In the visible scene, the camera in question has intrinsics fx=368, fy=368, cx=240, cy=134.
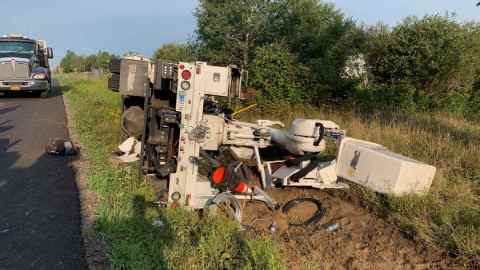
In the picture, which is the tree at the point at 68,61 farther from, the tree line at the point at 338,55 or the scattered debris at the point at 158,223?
the scattered debris at the point at 158,223

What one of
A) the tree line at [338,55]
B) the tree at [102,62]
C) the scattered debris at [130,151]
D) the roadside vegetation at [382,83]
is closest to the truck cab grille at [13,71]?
the roadside vegetation at [382,83]

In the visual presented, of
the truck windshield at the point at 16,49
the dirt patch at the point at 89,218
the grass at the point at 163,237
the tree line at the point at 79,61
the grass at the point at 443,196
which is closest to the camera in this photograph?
the grass at the point at 163,237

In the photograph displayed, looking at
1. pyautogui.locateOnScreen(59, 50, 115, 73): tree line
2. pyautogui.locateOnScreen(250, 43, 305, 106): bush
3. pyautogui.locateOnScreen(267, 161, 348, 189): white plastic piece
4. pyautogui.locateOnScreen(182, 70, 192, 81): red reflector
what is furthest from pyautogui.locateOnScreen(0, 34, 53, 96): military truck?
pyautogui.locateOnScreen(59, 50, 115, 73): tree line

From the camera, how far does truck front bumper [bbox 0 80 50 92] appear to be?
Answer: 14109 millimetres

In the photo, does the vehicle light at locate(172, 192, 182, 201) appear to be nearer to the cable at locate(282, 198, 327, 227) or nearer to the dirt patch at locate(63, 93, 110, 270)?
the dirt patch at locate(63, 93, 110, 270)

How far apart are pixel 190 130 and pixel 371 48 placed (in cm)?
1352

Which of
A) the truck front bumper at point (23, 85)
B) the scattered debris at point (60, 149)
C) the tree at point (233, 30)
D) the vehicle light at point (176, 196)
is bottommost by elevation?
the scattered debris at point (60, 149)

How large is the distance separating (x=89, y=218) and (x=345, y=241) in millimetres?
2527

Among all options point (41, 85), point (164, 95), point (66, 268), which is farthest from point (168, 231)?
point (41, 85)

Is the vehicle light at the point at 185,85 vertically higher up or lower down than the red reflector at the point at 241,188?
higher up

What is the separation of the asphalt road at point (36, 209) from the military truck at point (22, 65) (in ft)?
26.3

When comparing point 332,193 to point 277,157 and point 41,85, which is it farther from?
point 41,85

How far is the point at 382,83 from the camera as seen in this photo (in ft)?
50.0

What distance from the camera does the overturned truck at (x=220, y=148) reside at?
3635 millimetres
